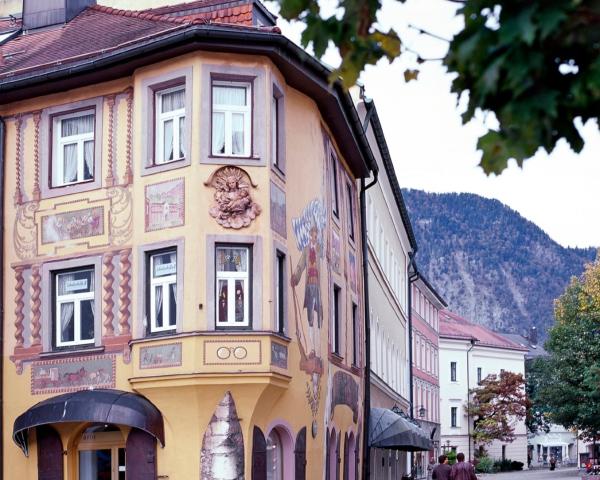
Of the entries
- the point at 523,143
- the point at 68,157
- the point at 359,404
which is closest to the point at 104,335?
the point at 68,157

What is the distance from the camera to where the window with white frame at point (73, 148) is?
76.6 feet

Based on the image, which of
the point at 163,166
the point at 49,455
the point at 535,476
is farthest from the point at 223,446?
the point at 535,476

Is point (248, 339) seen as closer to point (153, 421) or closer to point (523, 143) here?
point (153, 421)

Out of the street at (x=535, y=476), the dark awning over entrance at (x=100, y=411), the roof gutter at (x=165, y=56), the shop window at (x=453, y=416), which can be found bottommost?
the street at (x=535, y=476)

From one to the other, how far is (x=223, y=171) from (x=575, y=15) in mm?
15226

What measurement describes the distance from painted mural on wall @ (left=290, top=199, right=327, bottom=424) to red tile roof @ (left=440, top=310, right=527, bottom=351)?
69.9 m

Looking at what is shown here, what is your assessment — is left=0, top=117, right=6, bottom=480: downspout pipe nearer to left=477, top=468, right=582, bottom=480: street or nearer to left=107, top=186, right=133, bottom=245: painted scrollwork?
left=107, top=186, right=133, bottom=245: painted scrollwork

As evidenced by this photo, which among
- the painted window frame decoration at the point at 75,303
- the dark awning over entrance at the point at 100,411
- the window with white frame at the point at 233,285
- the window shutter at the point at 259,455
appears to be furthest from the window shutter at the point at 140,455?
the window with white frame at the point at 233,285

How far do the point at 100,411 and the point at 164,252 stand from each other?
9.87 ft

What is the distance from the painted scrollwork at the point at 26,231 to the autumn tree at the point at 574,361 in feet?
140

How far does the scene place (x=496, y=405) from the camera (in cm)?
9525

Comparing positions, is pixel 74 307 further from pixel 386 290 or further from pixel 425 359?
pixel 425 359

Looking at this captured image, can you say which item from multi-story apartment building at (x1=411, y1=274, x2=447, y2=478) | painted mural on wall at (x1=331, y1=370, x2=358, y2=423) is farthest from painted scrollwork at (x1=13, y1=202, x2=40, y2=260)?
multi-story apartment building at (x1=411, y1=274, x2=447, y2=478)

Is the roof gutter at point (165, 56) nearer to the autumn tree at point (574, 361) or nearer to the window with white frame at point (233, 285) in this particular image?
the window with white frame at point (233, 285)
